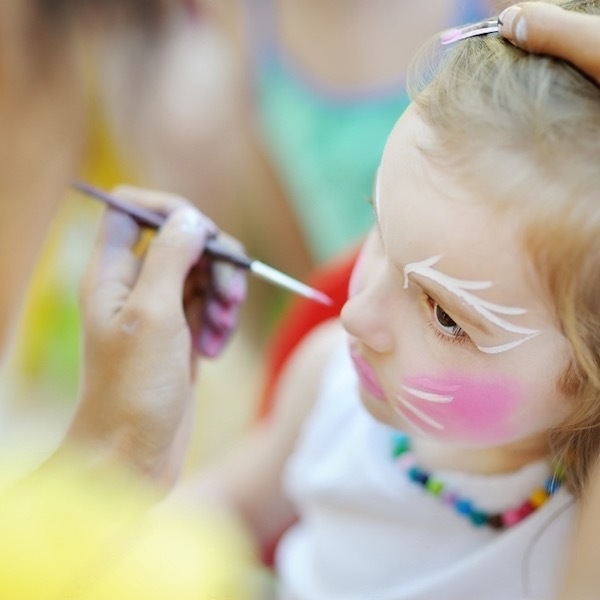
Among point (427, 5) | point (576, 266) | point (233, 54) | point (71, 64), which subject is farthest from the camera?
point (233, 54)

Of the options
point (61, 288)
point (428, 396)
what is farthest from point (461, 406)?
point (61, 288)

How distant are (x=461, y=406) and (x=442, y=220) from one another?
4.5 inches

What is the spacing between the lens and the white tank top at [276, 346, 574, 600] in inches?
23.2

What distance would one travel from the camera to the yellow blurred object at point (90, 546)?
43cm

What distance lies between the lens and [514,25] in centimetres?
45

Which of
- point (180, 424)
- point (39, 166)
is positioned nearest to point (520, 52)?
point (180, 424)

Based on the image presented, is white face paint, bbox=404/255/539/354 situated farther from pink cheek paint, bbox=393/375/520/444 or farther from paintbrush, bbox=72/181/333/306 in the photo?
paintbrush, bbox=72/181/333/306

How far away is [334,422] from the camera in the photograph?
0.73 m

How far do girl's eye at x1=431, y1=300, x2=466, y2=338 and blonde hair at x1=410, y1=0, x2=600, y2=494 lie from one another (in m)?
0.06

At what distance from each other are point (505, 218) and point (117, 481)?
0.27 m

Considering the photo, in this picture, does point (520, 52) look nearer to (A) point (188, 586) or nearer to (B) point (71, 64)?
(A) point (188, 586)

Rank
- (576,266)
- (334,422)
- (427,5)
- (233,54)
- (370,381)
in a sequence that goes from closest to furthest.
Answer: (576,266), (370,381), (334,422), (427,5), (233,54)

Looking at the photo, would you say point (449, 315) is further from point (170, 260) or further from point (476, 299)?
point (170, 260)

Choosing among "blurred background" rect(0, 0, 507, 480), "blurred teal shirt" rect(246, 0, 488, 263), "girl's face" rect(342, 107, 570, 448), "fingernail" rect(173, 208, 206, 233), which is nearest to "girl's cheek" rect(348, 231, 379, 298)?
"girl's face" rect(342, 107, 570, 448)
